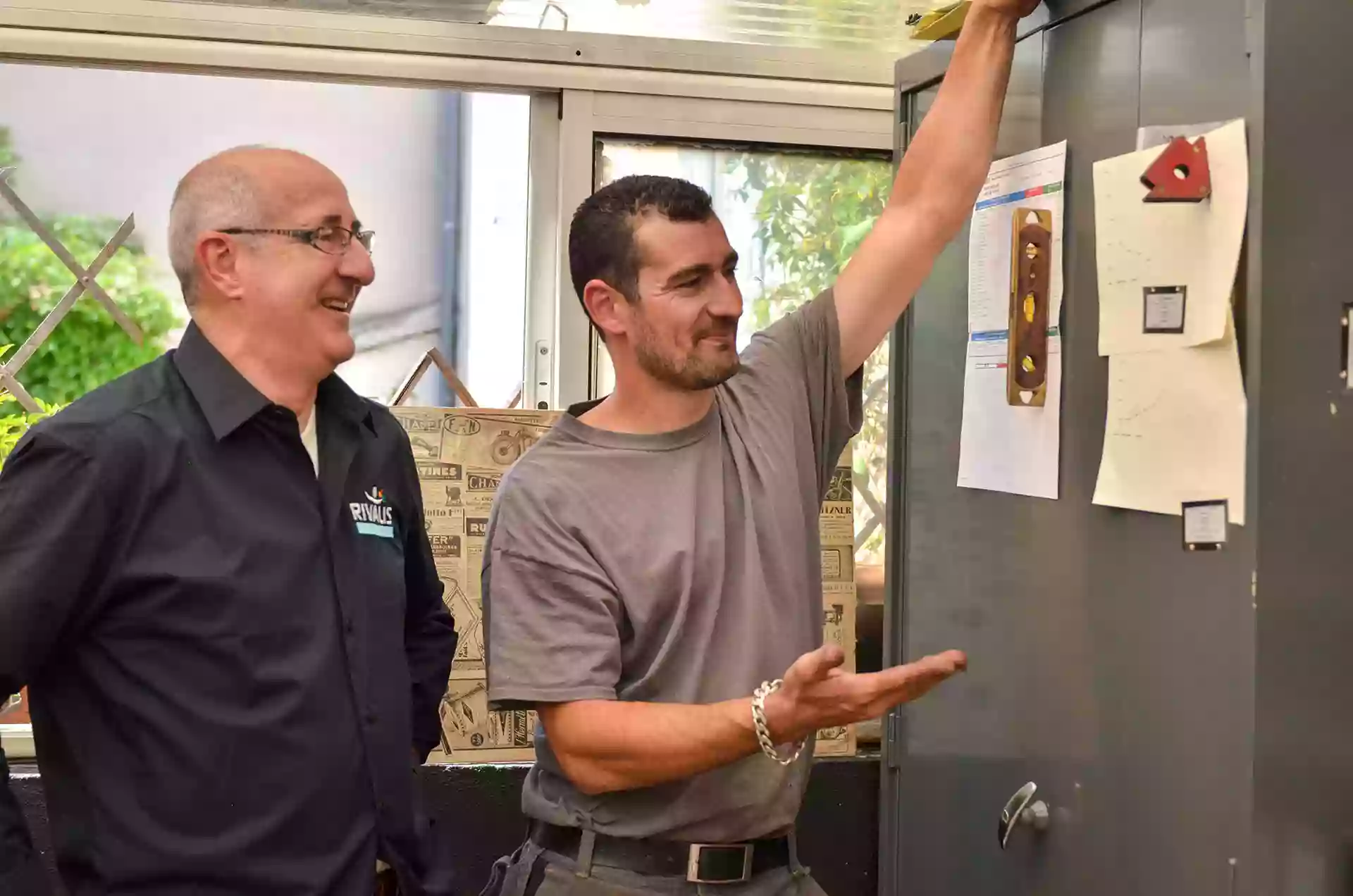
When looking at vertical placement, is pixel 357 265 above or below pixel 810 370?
above

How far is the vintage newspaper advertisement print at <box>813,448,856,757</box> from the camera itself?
252cm

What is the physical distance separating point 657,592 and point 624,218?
471 millimetres

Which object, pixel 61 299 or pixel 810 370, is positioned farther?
pixel 61 299

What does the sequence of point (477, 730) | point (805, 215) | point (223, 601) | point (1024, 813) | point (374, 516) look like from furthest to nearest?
1. point (805, 215)
2. point (477, 730)
3. point (374, 516)
4. point (1024, 813)
5. point (223, 601)

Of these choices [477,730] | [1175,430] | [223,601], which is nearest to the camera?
[1175,430]

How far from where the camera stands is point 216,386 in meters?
1.44

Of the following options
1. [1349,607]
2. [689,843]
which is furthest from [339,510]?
[1349,607]

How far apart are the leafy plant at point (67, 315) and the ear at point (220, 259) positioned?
1.22 m

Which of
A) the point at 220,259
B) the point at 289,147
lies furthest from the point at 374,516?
the point at 289,147

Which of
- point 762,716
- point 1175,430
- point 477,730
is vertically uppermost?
point 1175,430

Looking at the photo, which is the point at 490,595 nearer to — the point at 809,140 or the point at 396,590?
the point at 396,590

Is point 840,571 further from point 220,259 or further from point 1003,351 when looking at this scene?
point 220,259

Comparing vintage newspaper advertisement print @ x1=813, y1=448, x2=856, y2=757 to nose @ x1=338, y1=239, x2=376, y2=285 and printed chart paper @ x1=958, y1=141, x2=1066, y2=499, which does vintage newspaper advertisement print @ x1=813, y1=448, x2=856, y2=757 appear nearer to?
printed chart paper @ x1=958, y1=141, x2=1066, y2=499

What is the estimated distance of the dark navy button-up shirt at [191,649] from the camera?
1.32 metres
